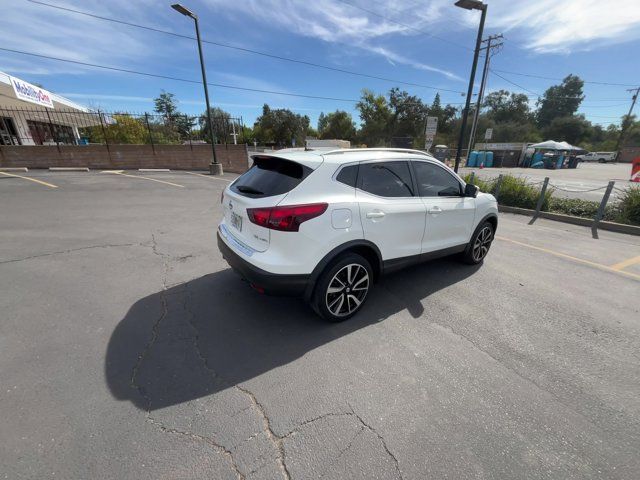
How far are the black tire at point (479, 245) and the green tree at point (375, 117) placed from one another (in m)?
54.5

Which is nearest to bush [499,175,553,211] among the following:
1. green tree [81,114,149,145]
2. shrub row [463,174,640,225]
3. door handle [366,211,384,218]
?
shrub row [463,174,640,225]

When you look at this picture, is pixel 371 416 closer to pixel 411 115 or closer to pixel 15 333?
pixel 15 333

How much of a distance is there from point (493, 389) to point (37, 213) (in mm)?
9460

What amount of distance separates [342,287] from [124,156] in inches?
725

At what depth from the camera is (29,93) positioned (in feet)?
62.4

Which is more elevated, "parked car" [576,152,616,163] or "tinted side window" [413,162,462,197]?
"tinted side window" [413,162,462,197]

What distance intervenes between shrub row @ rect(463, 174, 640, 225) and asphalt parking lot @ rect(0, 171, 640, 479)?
15.4 ft

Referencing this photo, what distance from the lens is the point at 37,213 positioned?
6.81 meters

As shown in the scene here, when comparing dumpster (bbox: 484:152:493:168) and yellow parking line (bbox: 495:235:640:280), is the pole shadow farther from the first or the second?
Result: dumpster (bbox: 484:152:493:168)

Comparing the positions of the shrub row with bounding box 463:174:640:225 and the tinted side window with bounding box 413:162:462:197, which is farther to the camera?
the shrub row with bounding box 463:174:640:225

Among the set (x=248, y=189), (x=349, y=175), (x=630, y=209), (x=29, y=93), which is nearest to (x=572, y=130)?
(x=630, y=209)

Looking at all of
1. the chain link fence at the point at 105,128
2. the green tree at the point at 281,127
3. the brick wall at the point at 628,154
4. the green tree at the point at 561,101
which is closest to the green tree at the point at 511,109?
the green tree at the point at 561,101

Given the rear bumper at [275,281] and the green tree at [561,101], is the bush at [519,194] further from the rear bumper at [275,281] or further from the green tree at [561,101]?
the green tree at [561,101]

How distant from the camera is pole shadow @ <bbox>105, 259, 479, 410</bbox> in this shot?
2285 mm
